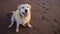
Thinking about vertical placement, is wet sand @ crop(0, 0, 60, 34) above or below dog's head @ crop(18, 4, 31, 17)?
below

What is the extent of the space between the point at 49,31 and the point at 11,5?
93 cm

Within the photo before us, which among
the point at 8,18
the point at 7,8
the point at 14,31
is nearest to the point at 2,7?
the point at 7,8

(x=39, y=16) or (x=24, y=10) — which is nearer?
(x=24, y=10)

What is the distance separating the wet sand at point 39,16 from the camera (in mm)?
1799

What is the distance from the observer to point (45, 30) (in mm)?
1815

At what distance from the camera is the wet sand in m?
1.80

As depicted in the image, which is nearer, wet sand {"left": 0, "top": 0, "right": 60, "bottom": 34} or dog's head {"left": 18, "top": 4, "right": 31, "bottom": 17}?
dog's head {"left": 18, "top": 4, "right": 31, "bottom": 17}

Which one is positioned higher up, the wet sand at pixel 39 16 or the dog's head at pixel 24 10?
the dog's head at pixel 24 10

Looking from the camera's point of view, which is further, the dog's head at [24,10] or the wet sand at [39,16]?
the wet sand at [39,16]

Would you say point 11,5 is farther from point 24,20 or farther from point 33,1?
point 24,20

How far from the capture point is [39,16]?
2.05 meters

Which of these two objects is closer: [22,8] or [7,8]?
[22,8]

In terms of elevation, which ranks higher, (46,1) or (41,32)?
(46,1)

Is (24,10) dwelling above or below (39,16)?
above
